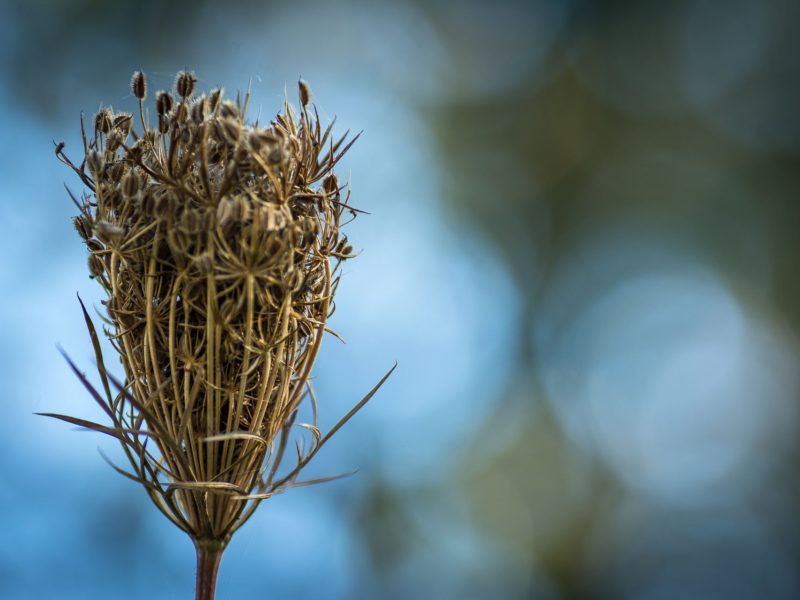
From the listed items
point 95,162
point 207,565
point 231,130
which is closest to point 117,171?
point 95,162

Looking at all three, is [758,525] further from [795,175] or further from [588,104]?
[588,104]

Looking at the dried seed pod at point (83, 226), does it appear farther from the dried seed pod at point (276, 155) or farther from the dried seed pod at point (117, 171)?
the dried seed pod at point (276, 155)

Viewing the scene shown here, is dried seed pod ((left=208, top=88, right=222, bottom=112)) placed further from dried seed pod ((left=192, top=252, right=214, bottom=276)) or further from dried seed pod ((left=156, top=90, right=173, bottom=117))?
dried seed pod ((left=192, top=252, right=214, bottom=276))

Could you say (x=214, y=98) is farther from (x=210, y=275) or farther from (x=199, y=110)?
(x=210, y=275)

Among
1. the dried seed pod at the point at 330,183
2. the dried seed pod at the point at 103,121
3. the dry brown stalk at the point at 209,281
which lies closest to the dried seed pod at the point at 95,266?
the dry brown stalk at the point at 209,281

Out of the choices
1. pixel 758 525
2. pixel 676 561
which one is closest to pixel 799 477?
pixel 758 525

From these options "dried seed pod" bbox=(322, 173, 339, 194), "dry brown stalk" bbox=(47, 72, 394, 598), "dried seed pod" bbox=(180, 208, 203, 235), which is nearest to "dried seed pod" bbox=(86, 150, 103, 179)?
"dry brown stalk" bbox=(47, 72, 394, 598)

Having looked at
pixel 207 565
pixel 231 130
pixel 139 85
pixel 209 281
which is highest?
pixel 139 85
